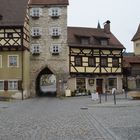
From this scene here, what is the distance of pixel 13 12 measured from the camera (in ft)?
164

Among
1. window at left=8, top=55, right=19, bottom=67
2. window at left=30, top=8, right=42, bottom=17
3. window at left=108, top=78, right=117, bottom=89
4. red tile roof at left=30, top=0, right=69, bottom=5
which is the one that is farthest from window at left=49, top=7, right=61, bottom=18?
window at left=108, top=78, right=117, bottom=89

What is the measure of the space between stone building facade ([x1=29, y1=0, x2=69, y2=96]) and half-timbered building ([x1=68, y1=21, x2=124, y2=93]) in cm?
130

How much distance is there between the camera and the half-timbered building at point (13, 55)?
47.8m

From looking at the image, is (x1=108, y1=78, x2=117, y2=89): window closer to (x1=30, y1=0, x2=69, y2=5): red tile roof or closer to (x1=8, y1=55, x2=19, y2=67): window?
(x1=30, y1=0, x2=69, y2=5): red tile roof

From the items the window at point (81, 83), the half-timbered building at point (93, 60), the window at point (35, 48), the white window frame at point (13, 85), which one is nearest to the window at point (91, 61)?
the half-timbered building at point (93, 60)

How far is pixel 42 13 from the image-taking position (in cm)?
5403

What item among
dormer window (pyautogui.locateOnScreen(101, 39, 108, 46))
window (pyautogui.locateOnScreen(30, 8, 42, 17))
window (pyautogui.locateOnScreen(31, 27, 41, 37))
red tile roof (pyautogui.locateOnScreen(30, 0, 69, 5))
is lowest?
dormer window (pyautogui.locateOnScreen(101, 39, 108, 46))

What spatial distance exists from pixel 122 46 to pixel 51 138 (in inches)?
1776

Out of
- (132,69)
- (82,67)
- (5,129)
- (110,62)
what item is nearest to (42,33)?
(82,67)

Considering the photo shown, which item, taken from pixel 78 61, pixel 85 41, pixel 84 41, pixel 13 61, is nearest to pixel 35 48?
pixel 13 61

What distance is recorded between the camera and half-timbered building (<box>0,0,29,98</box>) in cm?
4775

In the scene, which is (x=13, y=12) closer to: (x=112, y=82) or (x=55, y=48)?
(x=55, y=48)

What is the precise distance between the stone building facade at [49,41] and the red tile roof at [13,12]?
8.37ft

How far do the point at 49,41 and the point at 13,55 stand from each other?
701 centimetres
